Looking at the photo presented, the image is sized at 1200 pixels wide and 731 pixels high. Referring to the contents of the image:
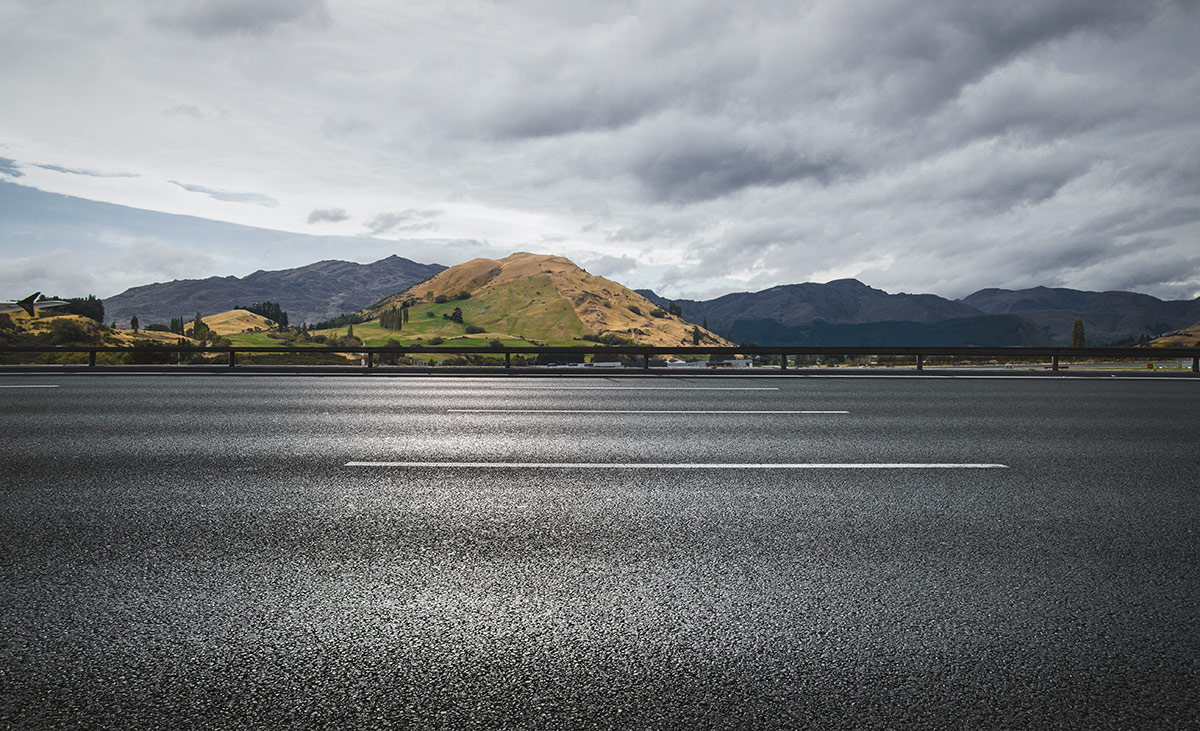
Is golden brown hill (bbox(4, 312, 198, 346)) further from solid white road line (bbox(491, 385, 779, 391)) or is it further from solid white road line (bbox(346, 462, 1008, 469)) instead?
solid white road line (bbox(346, 462, 1008, 469))

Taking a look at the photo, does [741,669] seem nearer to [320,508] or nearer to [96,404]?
[320,508]

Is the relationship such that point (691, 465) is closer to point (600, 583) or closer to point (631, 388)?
point (600, 583)

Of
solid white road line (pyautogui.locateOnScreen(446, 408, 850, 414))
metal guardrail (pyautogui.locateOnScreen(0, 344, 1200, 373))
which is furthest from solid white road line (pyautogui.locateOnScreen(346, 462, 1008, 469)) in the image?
metal guardrail (pyautogui.locateOnScreen(0, 344, 1200, 373))

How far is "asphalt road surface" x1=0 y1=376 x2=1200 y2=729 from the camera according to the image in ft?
8.88

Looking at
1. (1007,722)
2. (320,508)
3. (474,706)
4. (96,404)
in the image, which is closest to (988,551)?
(1007,722)

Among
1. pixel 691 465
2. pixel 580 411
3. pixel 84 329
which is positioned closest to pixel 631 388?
pixel 580 411

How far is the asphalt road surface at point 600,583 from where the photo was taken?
2707mm

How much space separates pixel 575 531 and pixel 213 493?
3411 millimetres

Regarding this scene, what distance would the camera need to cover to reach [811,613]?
3447 millimetres

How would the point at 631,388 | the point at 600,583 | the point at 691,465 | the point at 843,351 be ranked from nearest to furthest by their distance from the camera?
the point at 600,583
the point at 691,465
the point at 631,388
the point at 843,351

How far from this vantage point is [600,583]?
3855 mm

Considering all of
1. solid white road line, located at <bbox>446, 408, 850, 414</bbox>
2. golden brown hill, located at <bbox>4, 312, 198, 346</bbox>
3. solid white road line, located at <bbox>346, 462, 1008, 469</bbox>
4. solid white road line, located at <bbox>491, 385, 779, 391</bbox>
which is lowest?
solid white road line, located at <bbox>346, 462, 1008, 469</bbox>

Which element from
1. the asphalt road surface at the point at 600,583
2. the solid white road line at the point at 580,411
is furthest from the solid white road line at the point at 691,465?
the solid white road line at the point at 580,411

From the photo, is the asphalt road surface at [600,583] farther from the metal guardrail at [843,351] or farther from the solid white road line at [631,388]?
the metal guardrail at [843,351]
